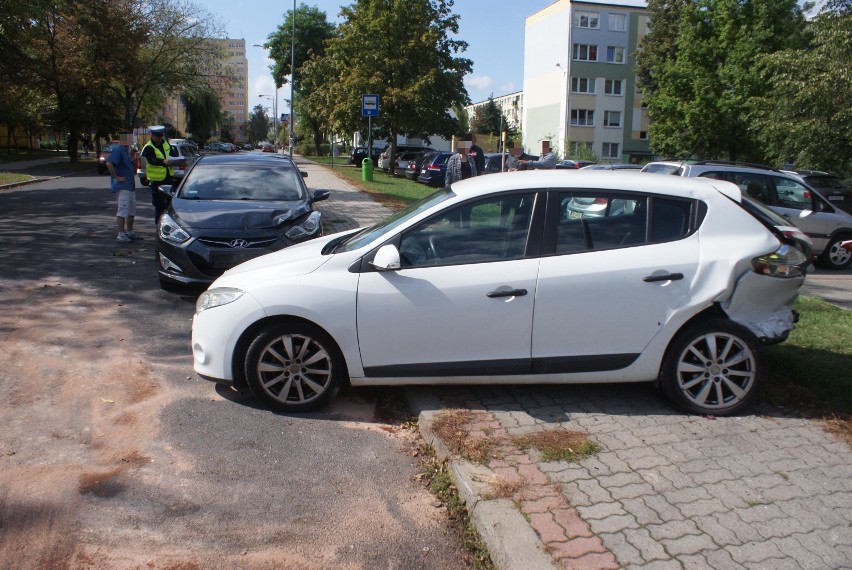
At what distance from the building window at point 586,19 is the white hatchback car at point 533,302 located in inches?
2435

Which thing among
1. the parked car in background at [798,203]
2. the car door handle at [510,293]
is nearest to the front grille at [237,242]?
the car door handle at [510,293]

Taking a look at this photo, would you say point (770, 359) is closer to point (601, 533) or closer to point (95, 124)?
point (601, 533)

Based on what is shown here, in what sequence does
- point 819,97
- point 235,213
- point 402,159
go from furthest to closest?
point 402,159 < point 819,97 < point 235,213

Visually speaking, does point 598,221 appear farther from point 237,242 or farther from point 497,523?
point 237,242

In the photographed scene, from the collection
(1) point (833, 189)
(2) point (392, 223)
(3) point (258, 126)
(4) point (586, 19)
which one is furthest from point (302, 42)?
(3) point (258, 126)

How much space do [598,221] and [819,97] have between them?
58.7 feet

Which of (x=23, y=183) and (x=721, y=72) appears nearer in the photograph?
(x=23, y=183)

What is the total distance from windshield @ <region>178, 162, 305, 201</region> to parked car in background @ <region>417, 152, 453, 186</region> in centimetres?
1829

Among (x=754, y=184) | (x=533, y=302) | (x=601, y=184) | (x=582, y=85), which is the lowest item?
(x=533, y=302)

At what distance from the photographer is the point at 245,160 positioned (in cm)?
988

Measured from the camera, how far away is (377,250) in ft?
15.8

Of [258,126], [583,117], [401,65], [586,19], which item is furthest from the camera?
[258,126]

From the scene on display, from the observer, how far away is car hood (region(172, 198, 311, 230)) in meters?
7.86

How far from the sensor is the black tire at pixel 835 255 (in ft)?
41.0
